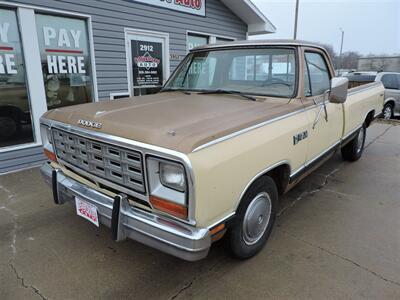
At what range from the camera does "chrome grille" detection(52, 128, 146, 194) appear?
2123mm

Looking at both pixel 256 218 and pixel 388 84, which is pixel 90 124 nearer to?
pixel 256 218

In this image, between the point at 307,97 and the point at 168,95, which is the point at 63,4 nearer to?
the point at 168,95

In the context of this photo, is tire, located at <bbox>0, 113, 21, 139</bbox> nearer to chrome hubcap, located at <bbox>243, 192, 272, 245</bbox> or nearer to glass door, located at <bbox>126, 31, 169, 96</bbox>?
glass door, located at <bbox>126, 31, 169, 96</bbox>

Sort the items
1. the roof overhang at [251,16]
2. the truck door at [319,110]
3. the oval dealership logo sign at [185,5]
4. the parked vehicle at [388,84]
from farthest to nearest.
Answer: the parked vehicle at [388,84] < the roof overhang at [251,16] < the oval dealership logo sign at [185,5] < the truck door at [319,110]

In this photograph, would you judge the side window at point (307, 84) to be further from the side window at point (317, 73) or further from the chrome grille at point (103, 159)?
the chrome grille at point (103, 159)

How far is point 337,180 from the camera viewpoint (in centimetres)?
475

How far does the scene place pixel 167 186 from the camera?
2.02 meters

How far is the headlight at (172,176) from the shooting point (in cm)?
193

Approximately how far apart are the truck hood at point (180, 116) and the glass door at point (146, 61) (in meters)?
3.67

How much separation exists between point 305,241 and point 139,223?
70.3 inches

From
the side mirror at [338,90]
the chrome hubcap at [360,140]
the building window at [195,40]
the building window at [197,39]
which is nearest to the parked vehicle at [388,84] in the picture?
the building window at [197,39]

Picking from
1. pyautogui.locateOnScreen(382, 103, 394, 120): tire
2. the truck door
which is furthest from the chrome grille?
pyautogui.locateOnScreen(382, 103, 394, 120): tire

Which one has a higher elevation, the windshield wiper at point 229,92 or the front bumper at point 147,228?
the windshield wiper at point 229,92

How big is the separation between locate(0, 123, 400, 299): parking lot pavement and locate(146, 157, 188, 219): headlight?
2.66 feet
